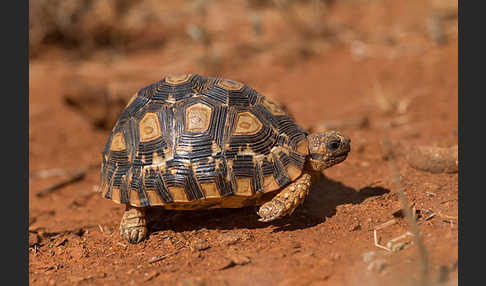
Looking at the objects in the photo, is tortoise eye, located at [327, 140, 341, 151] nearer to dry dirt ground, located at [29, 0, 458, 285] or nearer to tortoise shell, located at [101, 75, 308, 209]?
tortoise shell, located at [101, 75, 308, 209]

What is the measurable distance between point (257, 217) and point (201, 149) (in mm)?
869

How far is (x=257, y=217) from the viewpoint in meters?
4.23

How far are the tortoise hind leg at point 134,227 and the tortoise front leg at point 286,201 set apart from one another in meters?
1.05

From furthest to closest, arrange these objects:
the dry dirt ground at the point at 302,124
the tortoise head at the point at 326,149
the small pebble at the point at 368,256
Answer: the tortoise head at the point at 326,149, the dry dirt ground at the point at 302,124, the small pebble at the point at 368,256

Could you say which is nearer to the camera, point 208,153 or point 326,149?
point 208,153

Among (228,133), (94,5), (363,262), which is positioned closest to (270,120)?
(228,133)

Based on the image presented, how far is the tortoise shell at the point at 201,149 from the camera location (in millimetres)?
Result: 3789

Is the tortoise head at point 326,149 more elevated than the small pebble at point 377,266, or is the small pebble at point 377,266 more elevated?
the tortoise head at point 326,149

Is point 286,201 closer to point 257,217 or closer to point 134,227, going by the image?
point 257,217

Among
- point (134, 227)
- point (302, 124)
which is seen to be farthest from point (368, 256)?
point (302, 124)

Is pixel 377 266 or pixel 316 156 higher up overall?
pixel 316 156

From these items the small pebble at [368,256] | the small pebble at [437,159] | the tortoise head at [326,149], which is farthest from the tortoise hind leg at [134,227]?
the small pebble at [437,159]

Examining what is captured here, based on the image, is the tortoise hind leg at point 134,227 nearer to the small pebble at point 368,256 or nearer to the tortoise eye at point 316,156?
the tortoise eye at point 316,156

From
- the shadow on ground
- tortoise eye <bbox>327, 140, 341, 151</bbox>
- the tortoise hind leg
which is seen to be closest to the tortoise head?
tortoise eye <bbox>327, 140, 341, 151</bbox>
